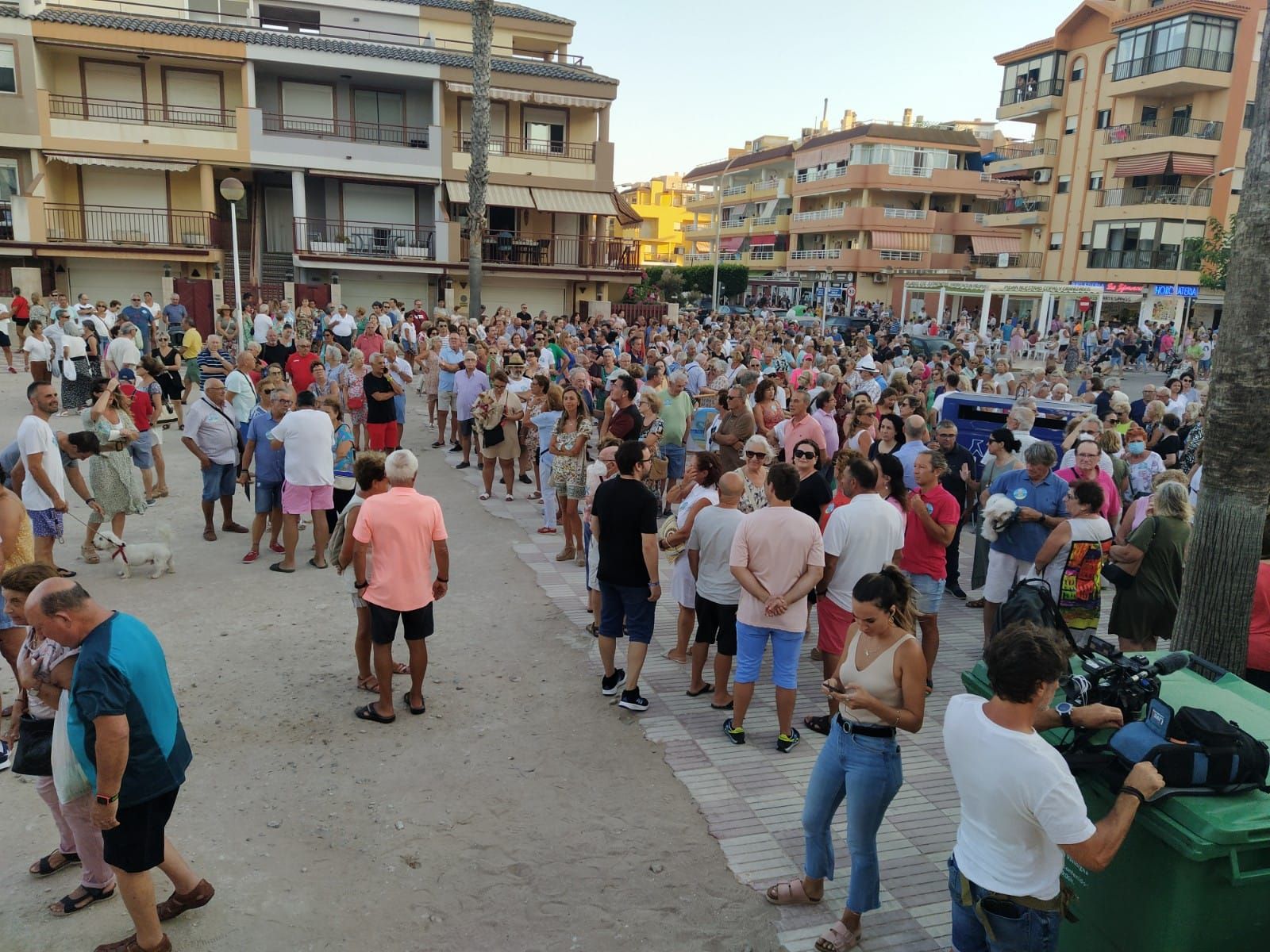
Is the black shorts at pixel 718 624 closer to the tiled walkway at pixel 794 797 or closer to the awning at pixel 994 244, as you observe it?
the tiled walkway at pixel 794 797

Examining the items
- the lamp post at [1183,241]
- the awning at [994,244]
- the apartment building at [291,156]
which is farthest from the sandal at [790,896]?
the awning at [994,244]


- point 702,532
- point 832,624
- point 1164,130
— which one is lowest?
point 832,624

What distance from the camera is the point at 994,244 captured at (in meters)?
51.7

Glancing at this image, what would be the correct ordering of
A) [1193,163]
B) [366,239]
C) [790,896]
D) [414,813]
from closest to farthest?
[790,896], [414,813], [366,239], [1193,163]

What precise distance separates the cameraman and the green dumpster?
0.25 metres

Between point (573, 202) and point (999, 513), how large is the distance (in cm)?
2742

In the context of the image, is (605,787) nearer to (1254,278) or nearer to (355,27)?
(1254,278)

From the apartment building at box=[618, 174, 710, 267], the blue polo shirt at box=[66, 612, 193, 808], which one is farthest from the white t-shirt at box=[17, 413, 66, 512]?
the apartment building at box=[618, 174, 710, 267]

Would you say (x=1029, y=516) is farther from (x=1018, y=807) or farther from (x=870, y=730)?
(x=1018, y=807)

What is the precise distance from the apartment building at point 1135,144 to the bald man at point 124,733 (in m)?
40.3

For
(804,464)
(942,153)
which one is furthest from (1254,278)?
(942,153)

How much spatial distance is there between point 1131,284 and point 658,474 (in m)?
41.1

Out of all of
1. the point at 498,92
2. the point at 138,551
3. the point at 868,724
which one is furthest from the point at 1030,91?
the point at 868,724

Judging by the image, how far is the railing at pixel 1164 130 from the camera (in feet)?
132
